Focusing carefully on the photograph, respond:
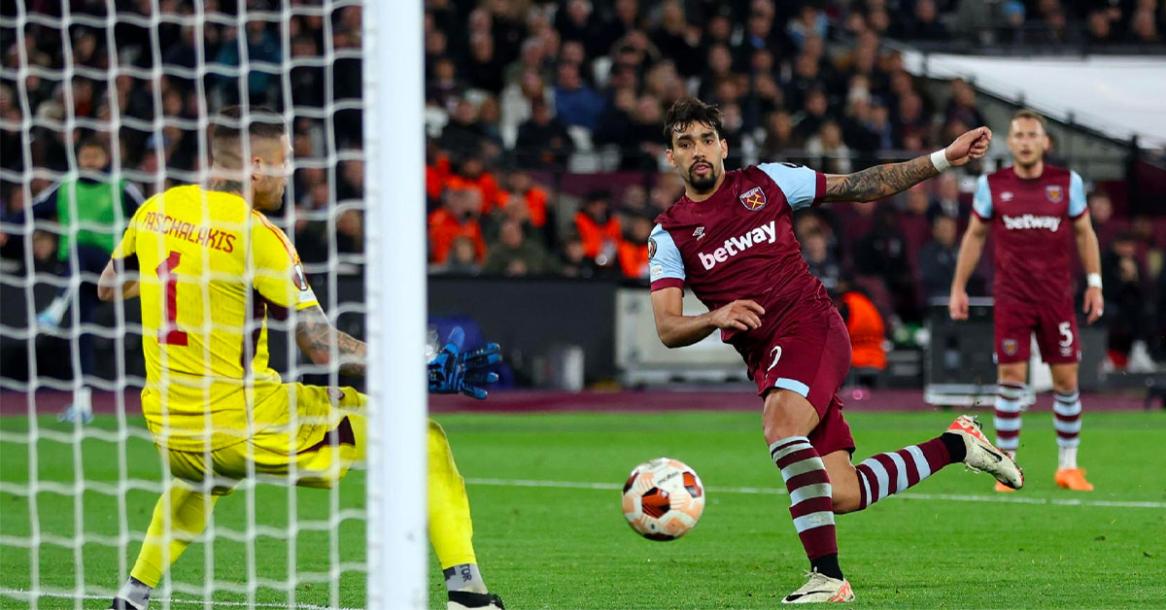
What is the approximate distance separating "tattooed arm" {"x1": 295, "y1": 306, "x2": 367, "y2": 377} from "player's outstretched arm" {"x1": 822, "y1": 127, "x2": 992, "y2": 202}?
235 centimetres

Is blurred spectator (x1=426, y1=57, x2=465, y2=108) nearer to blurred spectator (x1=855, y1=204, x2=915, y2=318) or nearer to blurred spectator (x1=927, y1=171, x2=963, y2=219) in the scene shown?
blurred spectator (x1=855, y1=204, x2=915, y2=318)

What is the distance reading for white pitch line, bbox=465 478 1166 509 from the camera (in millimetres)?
10062

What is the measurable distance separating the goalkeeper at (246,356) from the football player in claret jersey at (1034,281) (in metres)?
5.85

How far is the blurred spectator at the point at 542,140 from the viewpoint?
20656mm

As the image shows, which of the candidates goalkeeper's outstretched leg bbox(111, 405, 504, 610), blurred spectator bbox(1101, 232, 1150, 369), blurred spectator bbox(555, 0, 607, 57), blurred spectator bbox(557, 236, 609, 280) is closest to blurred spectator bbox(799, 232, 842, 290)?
blurred spectator bbox(557, 236, 609, 280)

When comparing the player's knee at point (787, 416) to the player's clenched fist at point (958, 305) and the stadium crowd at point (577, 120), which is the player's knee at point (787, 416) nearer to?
the player's clenched fist at point (958, 305)

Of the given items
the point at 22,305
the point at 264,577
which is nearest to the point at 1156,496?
the point at 264,577

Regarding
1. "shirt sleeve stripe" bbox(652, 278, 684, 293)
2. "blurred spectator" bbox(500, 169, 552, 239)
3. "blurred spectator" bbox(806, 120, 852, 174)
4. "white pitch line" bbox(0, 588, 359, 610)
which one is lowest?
"white pitch line" bbox(0, 588, 359, 610)

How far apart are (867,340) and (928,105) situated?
5930 millimetres

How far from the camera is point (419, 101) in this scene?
15.9ft

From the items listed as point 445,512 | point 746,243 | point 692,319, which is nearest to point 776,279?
point 746,243

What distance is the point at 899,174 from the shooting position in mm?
7180

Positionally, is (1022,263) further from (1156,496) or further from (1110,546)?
(1110,546)

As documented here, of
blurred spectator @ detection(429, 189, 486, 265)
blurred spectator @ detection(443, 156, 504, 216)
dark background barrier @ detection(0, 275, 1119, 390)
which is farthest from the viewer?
blurred spectator @ detection(443, 156, 504, 216)
